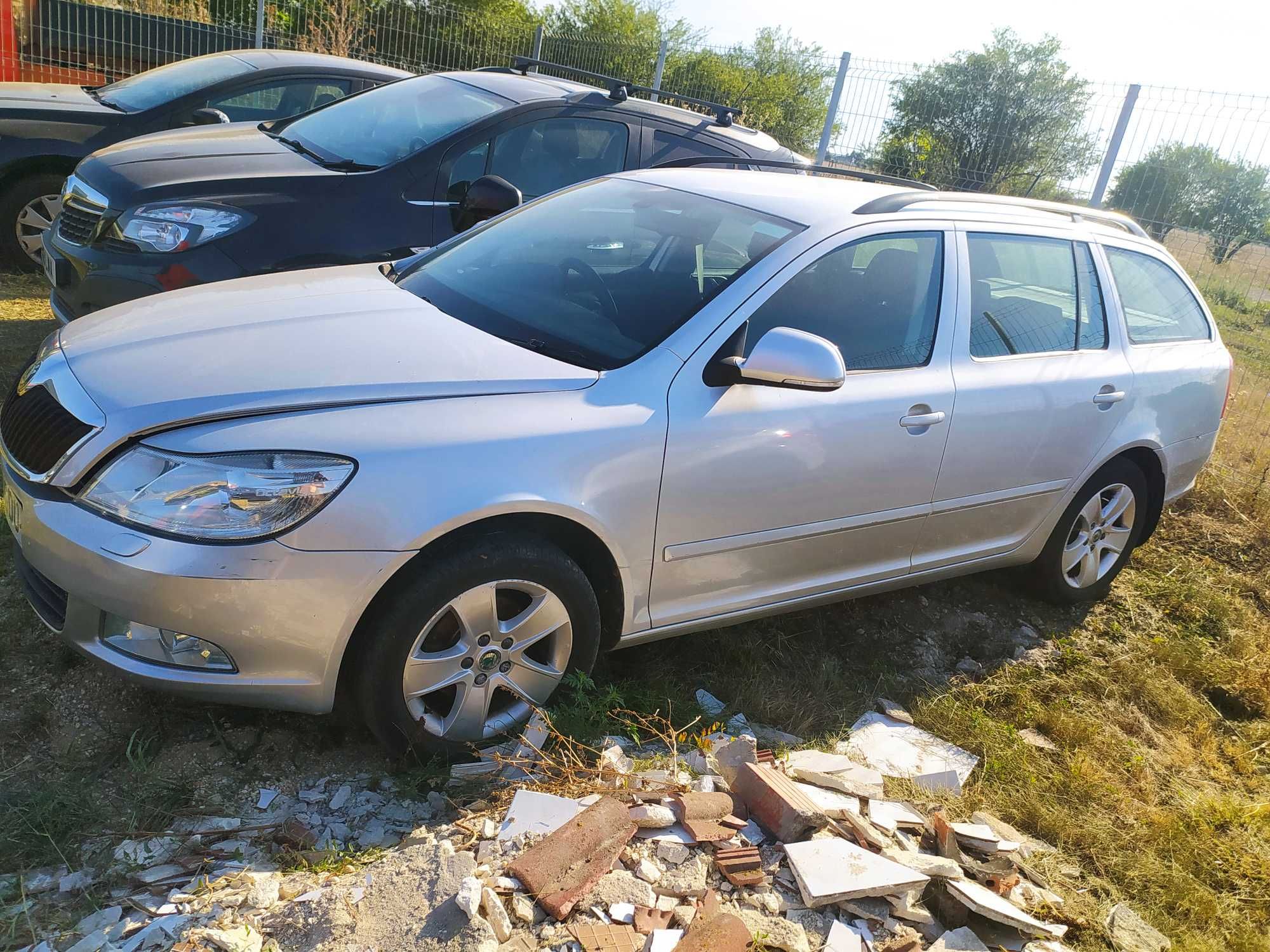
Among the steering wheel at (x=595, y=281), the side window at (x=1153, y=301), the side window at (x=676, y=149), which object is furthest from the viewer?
the side window at (x=676, y=149)

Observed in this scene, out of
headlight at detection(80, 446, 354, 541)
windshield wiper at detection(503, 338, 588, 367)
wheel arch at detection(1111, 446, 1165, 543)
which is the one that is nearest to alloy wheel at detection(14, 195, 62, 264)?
windshield wiper at detection(503, 338, 588, 367)

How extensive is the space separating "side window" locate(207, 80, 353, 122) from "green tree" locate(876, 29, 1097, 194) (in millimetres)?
5244

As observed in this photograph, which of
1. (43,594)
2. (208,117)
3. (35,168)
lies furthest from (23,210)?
(43,594)

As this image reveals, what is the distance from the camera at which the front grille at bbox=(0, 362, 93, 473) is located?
261cm

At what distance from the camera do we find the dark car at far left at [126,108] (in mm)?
6523

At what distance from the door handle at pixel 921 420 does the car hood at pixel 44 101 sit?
5.97 metres

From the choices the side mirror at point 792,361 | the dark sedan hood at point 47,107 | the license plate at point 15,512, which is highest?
the side mirror at point 792,361

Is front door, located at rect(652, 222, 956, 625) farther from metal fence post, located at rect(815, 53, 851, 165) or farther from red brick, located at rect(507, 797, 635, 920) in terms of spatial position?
metal fence post, located at rect(815, 53, 851, 165)

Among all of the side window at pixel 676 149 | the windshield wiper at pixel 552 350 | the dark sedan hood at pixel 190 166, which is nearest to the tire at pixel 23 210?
the dark sedan hood at pixel 190 166

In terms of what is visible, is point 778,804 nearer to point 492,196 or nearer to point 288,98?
point 492,196

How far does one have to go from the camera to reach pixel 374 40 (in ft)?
44.4

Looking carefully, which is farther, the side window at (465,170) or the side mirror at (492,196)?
the side window at (465,170)

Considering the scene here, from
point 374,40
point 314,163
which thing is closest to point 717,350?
point 314,163

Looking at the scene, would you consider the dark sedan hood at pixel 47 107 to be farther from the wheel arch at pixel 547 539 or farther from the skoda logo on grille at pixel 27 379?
the wheel arch at pixel 547 539
